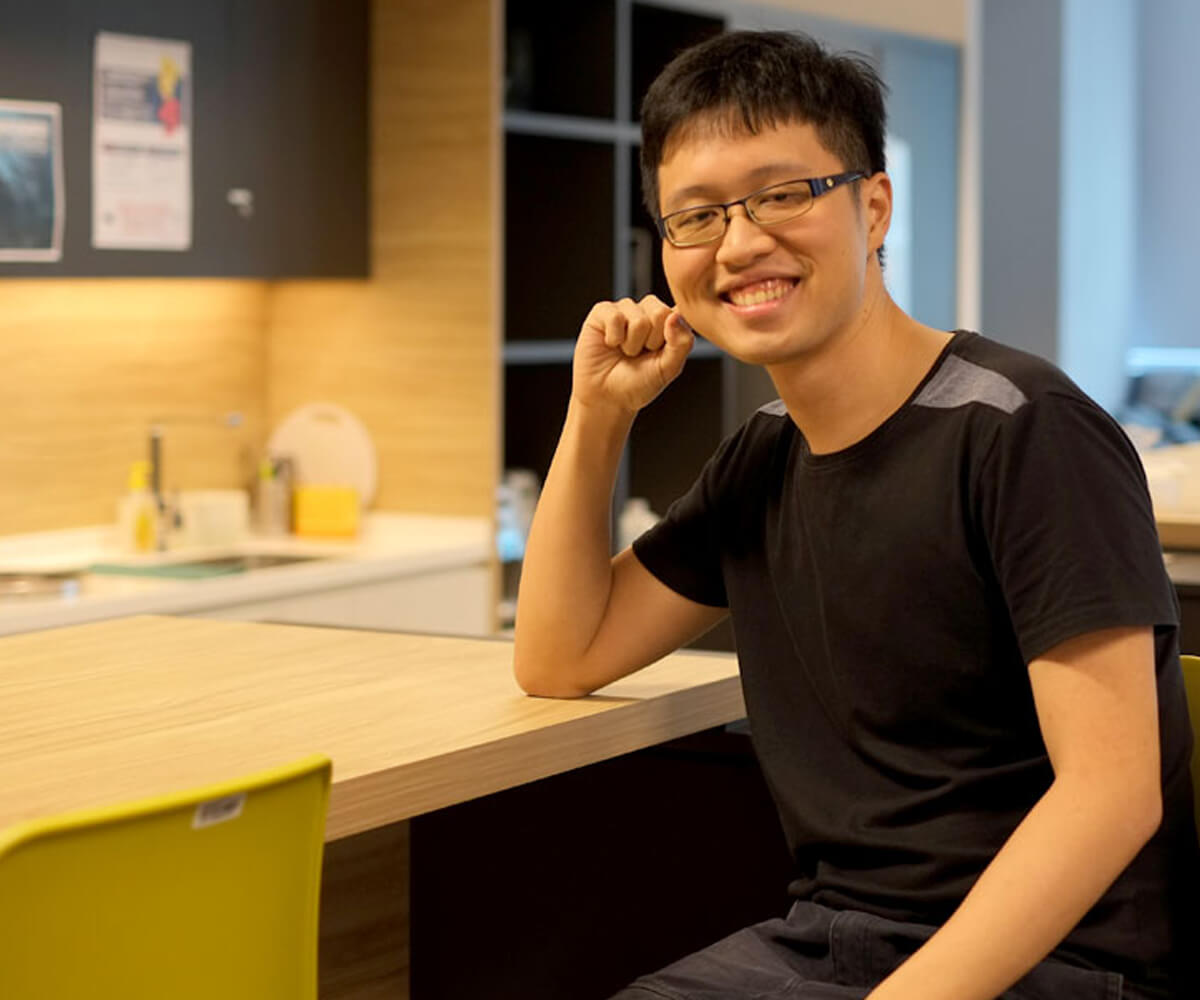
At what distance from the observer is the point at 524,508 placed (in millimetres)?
4637

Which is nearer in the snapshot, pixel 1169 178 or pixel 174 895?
pixel 174 895

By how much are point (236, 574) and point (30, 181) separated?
2.71 feet

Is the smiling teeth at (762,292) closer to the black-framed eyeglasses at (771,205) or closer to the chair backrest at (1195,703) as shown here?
the black-framed eyeglasses at (771,205)

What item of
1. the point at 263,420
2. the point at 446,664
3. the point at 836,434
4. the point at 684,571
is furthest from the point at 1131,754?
the point at 263,420

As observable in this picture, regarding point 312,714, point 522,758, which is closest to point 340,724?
point 312,714

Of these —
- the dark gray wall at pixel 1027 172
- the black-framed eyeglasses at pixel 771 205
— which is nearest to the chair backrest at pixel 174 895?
the black-framed eyeglasses at pixel 771 205

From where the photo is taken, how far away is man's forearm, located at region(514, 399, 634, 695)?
5.80 ft

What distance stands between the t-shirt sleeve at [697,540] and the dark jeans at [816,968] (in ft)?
1.10

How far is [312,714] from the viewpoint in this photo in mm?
1663

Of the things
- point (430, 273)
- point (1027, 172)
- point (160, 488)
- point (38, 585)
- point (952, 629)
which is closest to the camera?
point (952, 629)

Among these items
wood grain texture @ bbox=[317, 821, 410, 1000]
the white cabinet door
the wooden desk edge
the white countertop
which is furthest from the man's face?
the white cabinet door

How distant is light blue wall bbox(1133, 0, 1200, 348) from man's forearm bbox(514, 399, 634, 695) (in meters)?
7.59

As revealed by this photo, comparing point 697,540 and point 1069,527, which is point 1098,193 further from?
point 1069,527

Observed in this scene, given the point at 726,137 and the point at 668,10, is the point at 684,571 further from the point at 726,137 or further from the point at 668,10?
the point at 668,10
